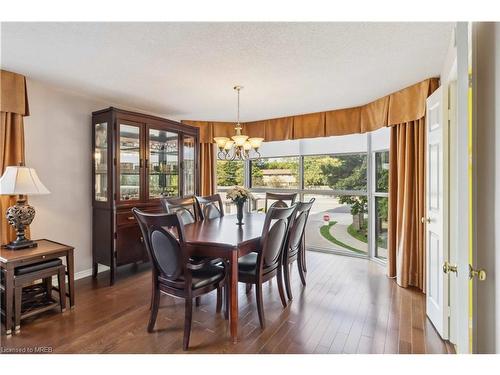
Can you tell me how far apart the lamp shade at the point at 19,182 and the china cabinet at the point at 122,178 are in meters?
0.82

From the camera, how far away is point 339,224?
4.50m

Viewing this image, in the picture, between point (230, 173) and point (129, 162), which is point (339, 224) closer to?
point (230, 173)

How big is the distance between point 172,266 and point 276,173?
3.30m

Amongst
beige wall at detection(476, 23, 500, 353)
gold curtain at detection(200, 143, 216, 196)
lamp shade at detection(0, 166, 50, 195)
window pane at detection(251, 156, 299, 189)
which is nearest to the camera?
beige wall at detection(476, 23, 500, 353)

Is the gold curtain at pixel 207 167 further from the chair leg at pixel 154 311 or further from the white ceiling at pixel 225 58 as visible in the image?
the chair leg at pixel 154 311

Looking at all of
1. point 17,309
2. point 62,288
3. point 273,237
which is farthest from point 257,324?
point 17,309

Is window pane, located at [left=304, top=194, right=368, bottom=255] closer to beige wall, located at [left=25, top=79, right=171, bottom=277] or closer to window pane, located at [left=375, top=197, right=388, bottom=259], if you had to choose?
window pane, located at [left=375, top=197, right=388, bottom=259]

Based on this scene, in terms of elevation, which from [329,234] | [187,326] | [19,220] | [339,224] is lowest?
[187,326]

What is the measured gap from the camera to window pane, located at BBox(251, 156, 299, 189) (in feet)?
16.0

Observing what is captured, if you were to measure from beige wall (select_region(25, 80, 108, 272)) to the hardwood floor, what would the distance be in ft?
2.20

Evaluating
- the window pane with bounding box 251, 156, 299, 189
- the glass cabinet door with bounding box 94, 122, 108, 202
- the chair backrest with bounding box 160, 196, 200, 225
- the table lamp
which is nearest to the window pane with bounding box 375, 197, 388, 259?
the window pane with bounding box 251, 156, 299, 189
